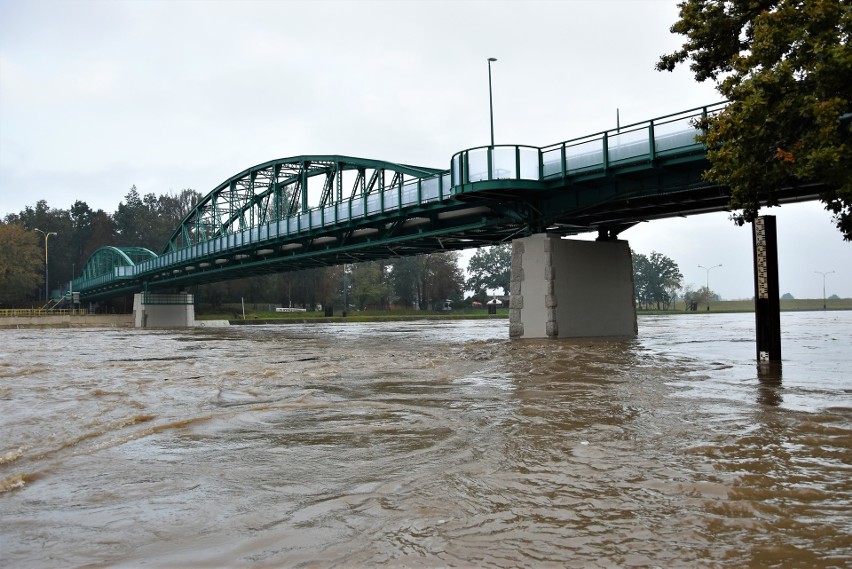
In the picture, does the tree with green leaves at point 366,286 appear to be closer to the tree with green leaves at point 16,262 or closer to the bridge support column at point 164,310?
the bridge support column at point 164,310

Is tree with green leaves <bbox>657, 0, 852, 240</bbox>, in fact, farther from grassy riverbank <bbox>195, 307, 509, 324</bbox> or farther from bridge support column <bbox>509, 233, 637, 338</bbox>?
grassy riverbank <bbox>195, 307, 509, 324</bbox>

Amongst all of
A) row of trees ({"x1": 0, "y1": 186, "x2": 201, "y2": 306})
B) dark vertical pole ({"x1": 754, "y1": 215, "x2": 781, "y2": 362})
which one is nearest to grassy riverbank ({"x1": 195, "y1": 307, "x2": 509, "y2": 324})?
row of trees ({"x1": 0, "y1": 186, "x2": 201, "y2": 306})

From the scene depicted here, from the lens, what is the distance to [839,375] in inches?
538

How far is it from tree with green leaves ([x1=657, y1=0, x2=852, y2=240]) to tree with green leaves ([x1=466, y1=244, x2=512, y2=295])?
144 m

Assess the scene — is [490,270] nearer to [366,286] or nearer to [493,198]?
[366,286]

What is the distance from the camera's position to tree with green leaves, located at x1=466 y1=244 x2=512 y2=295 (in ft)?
526

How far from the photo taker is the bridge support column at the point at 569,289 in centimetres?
2955

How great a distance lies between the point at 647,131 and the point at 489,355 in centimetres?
1088

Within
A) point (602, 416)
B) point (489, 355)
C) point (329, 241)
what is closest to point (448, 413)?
point (602, 416)

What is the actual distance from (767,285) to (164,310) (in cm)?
9063

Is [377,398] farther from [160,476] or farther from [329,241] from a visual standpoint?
[329,241]

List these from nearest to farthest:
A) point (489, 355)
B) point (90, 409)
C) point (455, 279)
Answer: point (90, 409) → point (489, 355) → point (455, 279)

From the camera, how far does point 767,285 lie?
15961 millimetres

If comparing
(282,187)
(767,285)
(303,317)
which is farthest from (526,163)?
(303,317)
